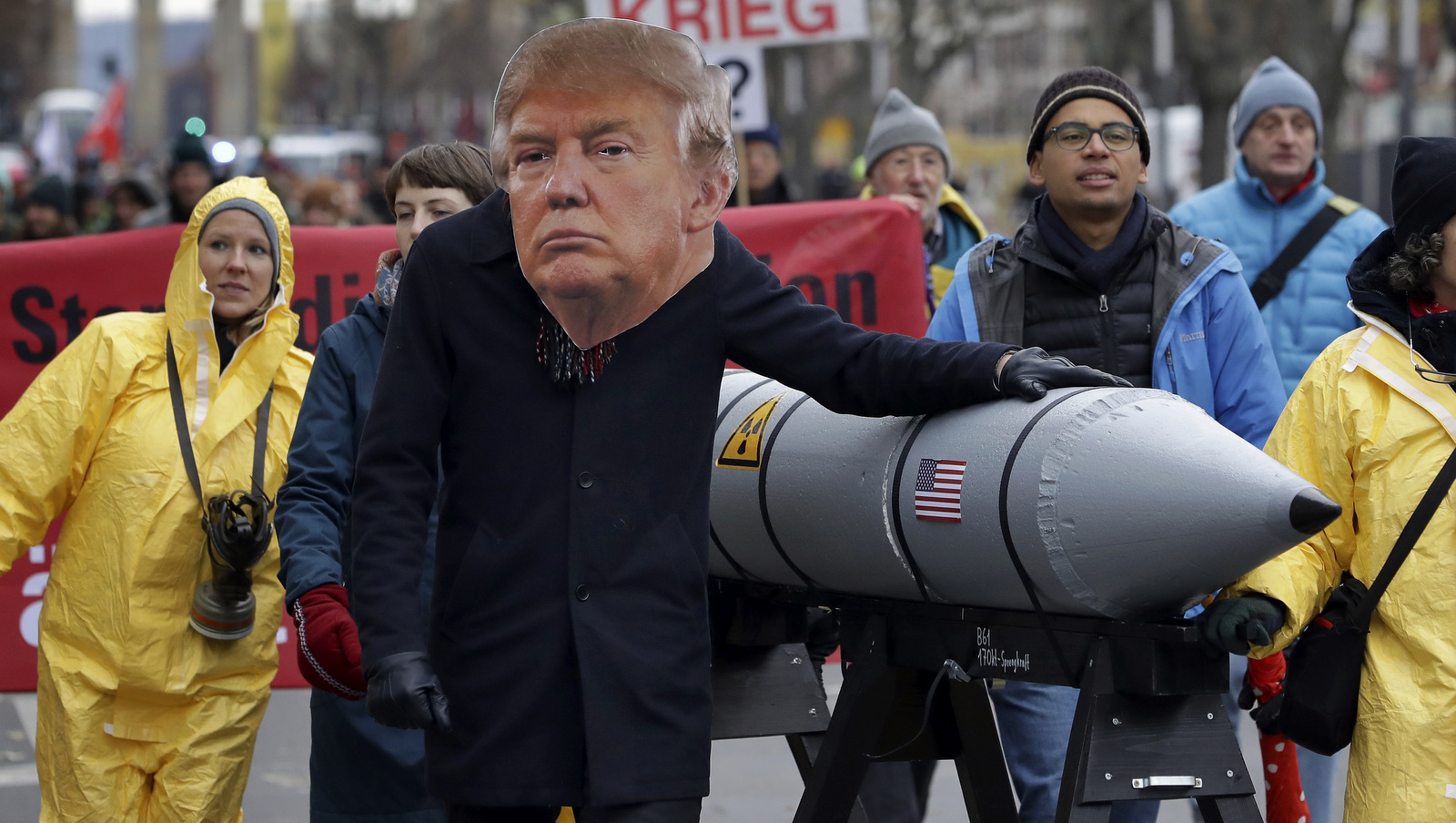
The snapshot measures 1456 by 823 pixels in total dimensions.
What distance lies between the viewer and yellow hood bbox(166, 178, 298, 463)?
4637 mm

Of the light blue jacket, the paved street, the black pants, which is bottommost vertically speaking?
the paved street

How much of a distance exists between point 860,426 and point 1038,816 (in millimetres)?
1443

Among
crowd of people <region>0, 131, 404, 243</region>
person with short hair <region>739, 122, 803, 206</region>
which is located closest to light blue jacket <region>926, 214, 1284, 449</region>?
crowd of people <region>0, 131, 404, 243</region>

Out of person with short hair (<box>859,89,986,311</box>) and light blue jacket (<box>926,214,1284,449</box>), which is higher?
person with short hair (<box>859,89,986,311</box>)

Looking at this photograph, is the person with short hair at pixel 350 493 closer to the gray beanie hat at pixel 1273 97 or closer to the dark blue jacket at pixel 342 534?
the dark blue jacket at pixel 342 534

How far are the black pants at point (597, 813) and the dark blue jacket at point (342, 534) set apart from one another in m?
0.78

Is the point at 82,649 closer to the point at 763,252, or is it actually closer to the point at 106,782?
the point at 106,782

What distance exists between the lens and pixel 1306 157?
646 centimetres

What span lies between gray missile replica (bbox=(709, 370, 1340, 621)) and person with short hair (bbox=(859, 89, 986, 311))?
3.24 meters

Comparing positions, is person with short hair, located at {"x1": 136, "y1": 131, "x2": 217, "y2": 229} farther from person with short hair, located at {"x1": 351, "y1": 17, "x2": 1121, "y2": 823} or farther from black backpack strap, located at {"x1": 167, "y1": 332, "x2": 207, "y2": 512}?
person with short hair, located at {"x1": 351, "y1": 17, "x2": 1121, "y2": 823}

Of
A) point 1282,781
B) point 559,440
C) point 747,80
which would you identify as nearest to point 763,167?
point 747,80

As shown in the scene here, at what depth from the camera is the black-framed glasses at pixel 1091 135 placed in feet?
14.2

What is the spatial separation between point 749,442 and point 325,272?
10.7ft

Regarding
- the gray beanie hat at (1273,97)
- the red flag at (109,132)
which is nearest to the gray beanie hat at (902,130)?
the gray beanie hat at (1273,97)
